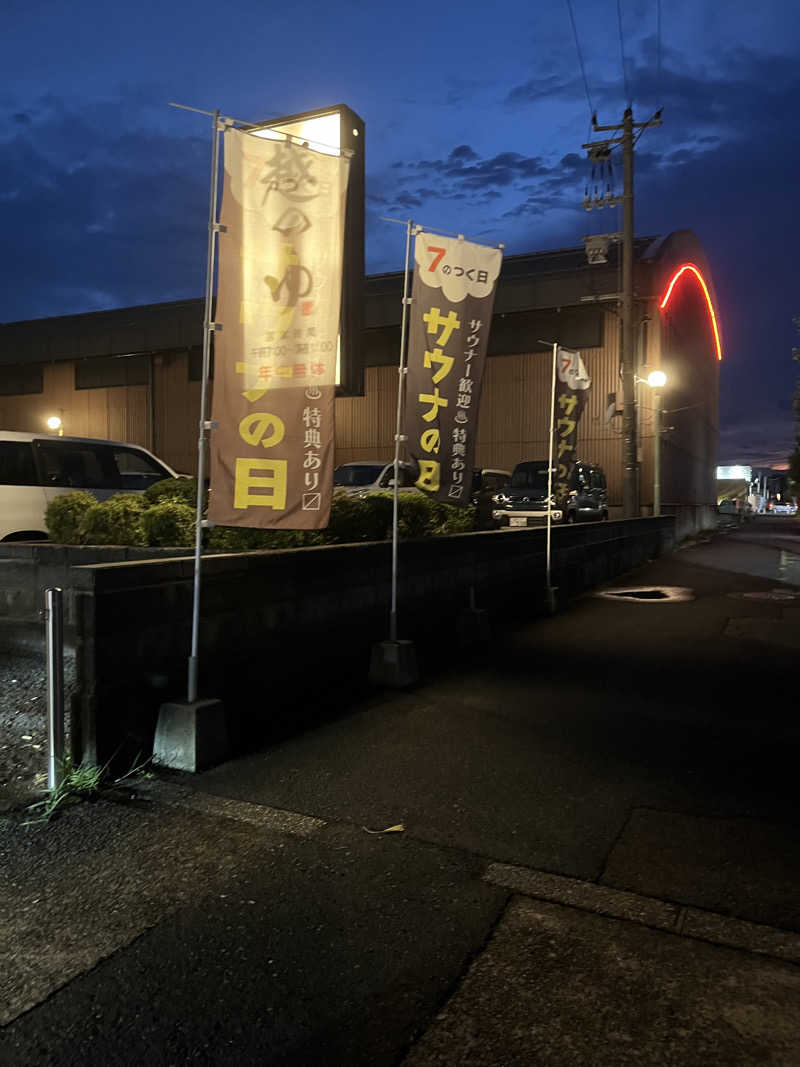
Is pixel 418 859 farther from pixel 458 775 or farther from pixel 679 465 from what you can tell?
pixel 679 465

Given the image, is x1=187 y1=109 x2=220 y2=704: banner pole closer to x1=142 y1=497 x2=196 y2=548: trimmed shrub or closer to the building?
x1=142 y1=497 x2=196 y2=548: trimmed shrub

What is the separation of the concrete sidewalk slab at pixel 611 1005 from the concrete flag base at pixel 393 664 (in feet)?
12.8

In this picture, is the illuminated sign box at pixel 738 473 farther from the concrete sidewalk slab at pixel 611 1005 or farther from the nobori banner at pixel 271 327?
the concrete sidewalk slab at pixel 611 1005

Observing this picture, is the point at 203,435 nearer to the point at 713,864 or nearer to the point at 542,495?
the point at 713,864

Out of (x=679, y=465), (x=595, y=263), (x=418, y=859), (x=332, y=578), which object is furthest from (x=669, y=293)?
(x=418, y=859)

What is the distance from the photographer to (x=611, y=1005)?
8.57 ft

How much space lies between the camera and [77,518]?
7.83 meters

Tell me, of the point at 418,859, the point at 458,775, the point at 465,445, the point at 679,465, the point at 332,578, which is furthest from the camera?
the point at 679,465

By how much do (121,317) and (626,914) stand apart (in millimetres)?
43205

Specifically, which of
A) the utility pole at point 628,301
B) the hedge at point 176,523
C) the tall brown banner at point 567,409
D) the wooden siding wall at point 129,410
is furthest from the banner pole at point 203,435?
the wooden siding wall at point 129,410

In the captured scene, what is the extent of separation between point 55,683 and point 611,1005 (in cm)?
338

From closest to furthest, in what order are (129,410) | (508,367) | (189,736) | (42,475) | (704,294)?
(189,736) → (42,475) → (508,367) → (129,410) → (704,294)

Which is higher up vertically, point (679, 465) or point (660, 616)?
point (679, 465)

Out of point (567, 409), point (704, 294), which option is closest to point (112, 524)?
point (567, 409)
